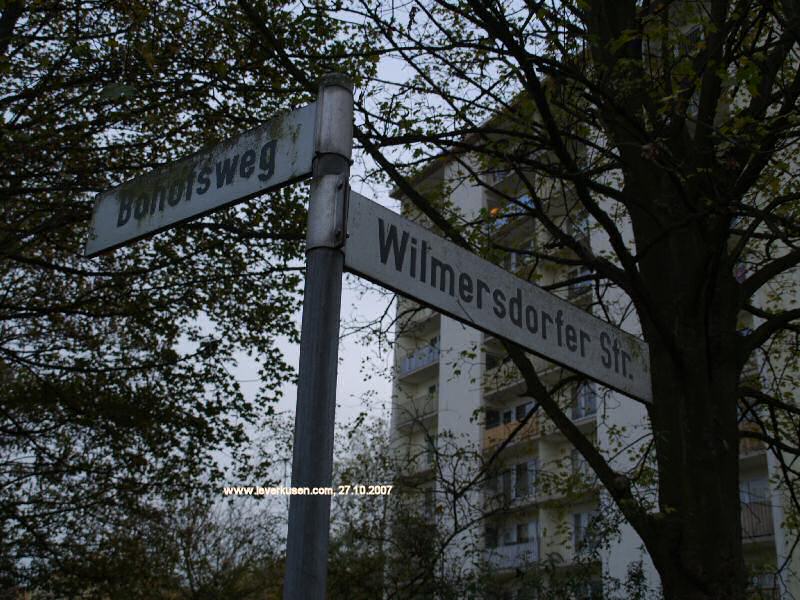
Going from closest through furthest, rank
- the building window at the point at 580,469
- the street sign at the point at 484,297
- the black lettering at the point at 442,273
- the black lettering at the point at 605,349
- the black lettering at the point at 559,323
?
1. the street sign at the point at 484,297
2. the black lettering at the point at 442,273
3. the black lettering at the point at 559,323
4. the black lettering at the point at 605,349
5. the building window at the point at 580,469

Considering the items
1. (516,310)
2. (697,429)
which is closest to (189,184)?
(516,310)

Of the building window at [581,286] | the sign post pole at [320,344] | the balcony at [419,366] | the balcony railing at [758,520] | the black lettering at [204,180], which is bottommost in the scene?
the sign post pole at [320,344]

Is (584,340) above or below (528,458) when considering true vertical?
below

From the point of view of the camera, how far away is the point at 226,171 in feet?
10.6

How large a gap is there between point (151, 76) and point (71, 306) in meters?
3.62

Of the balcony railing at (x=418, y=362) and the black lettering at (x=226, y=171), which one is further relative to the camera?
the balcony railing at (x=418, y=362)

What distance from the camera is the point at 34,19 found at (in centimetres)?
1066

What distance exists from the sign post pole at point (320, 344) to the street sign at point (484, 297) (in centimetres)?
10

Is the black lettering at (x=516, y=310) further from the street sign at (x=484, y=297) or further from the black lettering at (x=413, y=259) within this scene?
the black lettering at (x=413, y=259)

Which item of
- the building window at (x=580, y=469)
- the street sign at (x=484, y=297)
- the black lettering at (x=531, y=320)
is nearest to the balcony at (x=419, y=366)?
the building window at (x=580, y=469)

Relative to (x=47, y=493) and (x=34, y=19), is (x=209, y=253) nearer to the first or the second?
(x=34, y=19)

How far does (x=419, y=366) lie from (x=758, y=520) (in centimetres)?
1979

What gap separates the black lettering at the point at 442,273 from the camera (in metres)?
3.26

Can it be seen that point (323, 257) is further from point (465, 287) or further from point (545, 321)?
point (545, 321)
